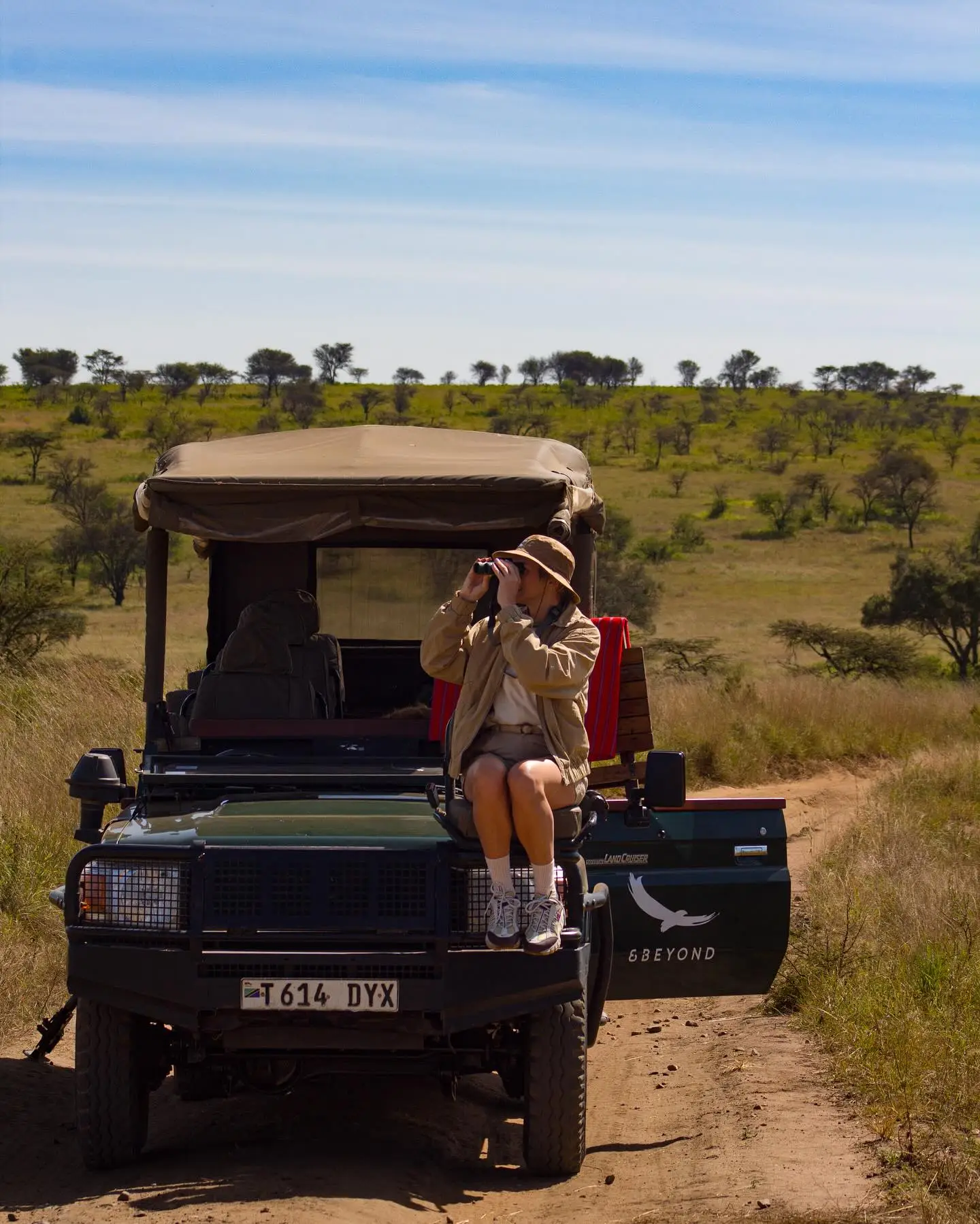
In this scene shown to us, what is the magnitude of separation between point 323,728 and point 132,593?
25968mm

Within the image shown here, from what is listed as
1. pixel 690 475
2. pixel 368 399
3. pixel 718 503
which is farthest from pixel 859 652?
pixel 368 399

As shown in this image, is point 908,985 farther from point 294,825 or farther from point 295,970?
point 295,970

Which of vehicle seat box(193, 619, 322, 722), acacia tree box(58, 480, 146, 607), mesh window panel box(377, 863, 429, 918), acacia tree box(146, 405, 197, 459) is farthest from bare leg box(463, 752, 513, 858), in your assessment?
acacia tree box(146, 405, 197, 459)

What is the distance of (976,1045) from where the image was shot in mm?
5867

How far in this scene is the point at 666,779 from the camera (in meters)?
5.34

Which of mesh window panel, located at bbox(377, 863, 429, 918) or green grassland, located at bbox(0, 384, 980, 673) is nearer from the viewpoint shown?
mesh window panel, located at bbox(377, 863, 429, 918)

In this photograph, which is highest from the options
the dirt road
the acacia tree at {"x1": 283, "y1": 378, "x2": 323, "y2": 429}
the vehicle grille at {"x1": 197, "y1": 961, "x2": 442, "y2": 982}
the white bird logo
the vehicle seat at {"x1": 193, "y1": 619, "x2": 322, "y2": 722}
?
the acacia tree at {"x1": 283, "y1": 378, "x2": 323, "y2": 429}

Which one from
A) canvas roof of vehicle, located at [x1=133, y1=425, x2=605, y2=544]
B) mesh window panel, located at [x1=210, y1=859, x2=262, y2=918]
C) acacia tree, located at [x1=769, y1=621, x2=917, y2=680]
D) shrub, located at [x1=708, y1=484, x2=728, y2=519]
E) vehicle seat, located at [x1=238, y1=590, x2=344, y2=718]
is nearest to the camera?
mesh window panel, located at [x1=210, y1=859, x2=262, y2=918]

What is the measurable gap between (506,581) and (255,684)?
1.80 metres

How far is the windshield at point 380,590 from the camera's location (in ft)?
23.1

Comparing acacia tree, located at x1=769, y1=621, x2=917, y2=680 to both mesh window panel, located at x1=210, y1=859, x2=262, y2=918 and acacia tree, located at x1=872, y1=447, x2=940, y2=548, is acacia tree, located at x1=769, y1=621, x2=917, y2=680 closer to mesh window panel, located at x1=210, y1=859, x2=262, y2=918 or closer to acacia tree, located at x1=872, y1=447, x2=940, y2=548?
mesh window panel, located at x1=210, y1=859, x2=262, y2=918

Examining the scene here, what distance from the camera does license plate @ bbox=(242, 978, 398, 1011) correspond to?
4613 millimetres

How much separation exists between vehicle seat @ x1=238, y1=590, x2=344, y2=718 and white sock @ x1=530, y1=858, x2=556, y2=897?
1.96m

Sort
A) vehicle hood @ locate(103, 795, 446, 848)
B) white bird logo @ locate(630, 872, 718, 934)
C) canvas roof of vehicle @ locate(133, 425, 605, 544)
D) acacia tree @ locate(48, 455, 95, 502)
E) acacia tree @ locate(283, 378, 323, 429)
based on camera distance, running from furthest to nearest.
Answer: acacia tree @ locate(283, 378, 323, 429) → acacia tree @ locate(48, 455, 95, 502) → canvas roof of vehicle @ locate(133, 425, 605, 544) → white bird logo @ locate(630, 872, 718, 934) → vehicle hood @ locate(103, 795, 446, 848)
